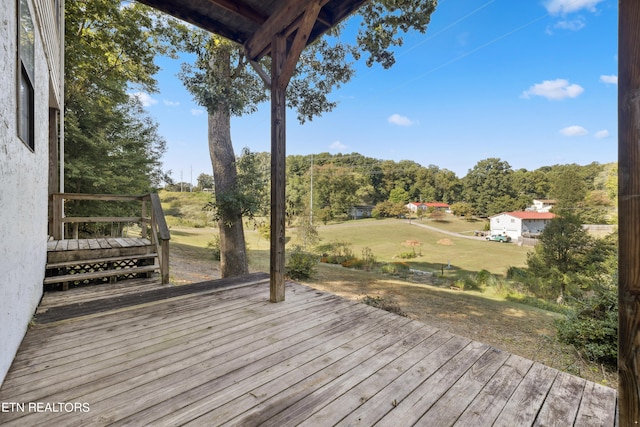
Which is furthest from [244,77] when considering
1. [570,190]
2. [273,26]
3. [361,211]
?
[361,211]

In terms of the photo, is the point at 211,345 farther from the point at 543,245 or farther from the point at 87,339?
the point at 543,245

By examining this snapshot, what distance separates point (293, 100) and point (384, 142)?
35965 millimetres

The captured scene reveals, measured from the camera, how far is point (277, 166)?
2.95 metres

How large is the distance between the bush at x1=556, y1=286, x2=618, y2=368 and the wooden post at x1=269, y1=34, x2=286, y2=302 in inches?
165

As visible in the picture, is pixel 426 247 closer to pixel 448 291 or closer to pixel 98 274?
pixel 448 291

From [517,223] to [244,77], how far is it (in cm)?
2455

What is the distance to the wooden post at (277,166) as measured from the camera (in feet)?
9.58

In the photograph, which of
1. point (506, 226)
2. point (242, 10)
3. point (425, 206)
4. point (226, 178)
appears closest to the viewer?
point (242, 10)

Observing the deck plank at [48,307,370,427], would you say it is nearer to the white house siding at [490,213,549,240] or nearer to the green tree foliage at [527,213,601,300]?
the green tree foliage at [527,213,601,300]

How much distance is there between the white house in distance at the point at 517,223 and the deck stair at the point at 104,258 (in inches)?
959

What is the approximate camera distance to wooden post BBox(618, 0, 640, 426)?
0.83 metres

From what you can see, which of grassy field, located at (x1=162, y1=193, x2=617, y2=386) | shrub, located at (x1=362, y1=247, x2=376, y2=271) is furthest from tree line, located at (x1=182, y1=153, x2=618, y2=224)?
grassy field, located at (x1=162, y1=193, x2=617, y2=386)

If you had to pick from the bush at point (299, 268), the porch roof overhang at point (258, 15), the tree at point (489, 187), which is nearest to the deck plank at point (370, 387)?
the porch roof overhang at point (258, 15)

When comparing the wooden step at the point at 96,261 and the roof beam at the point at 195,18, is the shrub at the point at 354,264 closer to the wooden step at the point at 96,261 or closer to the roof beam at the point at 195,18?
the wooden step at the point at 96,261
